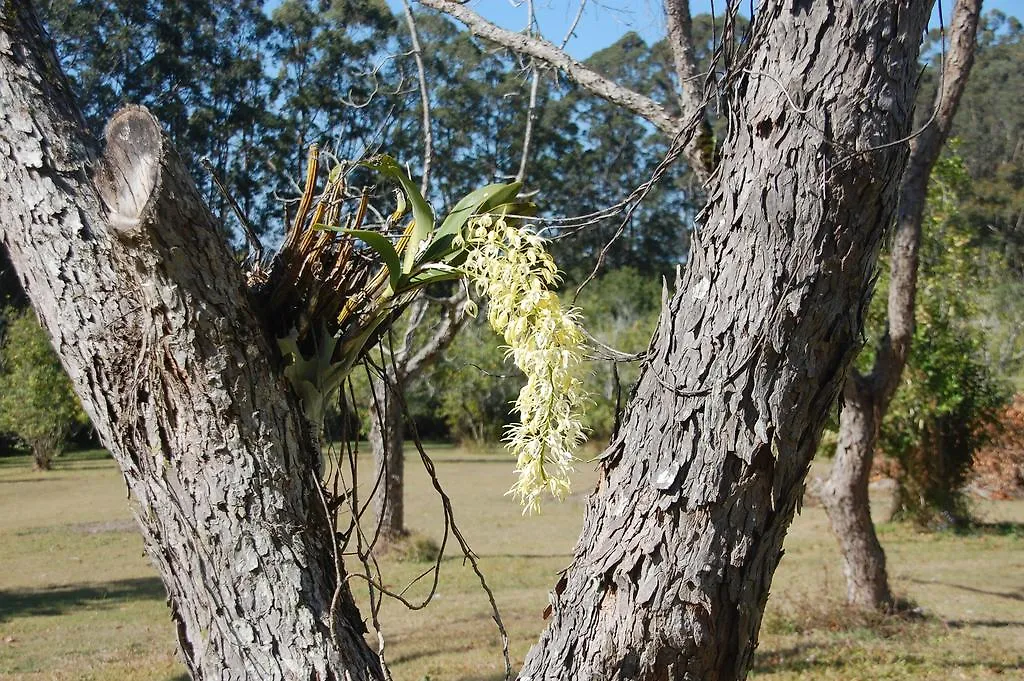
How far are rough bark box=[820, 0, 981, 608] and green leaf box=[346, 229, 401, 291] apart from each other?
5.23 meters

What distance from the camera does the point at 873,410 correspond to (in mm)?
6695

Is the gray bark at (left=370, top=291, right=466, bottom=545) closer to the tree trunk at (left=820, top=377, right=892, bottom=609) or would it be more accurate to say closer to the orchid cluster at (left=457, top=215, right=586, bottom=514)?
the tree trunk at (left=820, top=377, right=892, bottom=609)

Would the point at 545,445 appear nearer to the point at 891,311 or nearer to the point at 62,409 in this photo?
the point at 891,311

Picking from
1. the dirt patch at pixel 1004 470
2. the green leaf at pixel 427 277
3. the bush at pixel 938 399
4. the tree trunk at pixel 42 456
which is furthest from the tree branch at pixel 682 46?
the tree trunk at pixel 42 456

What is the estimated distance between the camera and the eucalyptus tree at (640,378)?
5.17 ft

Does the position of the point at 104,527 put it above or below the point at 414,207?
below

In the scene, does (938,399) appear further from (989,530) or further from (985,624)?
(985,624)

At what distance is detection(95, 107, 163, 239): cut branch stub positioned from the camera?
5.57 feet

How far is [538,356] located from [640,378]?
199 millimetres

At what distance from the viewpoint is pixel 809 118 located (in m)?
1.56

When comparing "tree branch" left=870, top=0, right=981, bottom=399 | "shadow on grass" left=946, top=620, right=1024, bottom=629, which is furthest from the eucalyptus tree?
"shadow on grass" left=946, top=620, right=1024, bottom=629

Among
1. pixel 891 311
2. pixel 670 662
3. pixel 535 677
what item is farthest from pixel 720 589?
pixel 891 311

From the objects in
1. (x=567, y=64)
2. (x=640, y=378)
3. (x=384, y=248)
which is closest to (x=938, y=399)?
(x=567, y=64)

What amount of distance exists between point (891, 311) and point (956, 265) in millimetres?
6979
